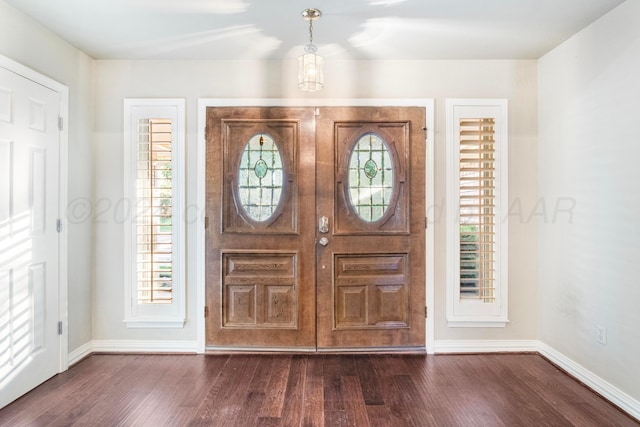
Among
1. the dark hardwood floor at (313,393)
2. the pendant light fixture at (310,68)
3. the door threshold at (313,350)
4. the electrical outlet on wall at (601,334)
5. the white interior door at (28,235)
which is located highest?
the pendant light fixture at (310,68)

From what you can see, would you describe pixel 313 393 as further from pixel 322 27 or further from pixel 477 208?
pixel 322 27

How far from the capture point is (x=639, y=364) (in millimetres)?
2111

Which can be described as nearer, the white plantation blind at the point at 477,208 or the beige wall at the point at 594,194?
the beige wall at the point at 594,194

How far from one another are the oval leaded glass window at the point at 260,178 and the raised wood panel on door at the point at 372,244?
0.39m

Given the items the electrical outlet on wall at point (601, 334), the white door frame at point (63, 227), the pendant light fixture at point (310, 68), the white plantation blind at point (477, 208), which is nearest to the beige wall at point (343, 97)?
the white plantation blind at point (477, 208)

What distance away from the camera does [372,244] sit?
2.99 metres

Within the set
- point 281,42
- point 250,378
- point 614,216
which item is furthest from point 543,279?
point 281,42

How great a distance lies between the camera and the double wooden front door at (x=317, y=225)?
2.98 metres

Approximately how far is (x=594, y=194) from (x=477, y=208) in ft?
2.66

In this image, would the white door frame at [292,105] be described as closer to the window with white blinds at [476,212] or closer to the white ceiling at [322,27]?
the window with white blinds at [476,212]

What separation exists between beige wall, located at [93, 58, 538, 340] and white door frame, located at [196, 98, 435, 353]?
0.05 m

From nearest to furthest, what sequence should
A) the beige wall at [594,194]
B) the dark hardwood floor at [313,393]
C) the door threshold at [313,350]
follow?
the dark hardwood floor at [313,393]
the beige wall at [594,194]
the door threshold at [313,350]

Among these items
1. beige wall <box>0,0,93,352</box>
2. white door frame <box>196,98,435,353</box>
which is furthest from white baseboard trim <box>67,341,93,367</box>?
white door frame <box>196,98,435,353</box>

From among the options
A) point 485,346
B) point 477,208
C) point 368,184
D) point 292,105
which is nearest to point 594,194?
point 477,208
